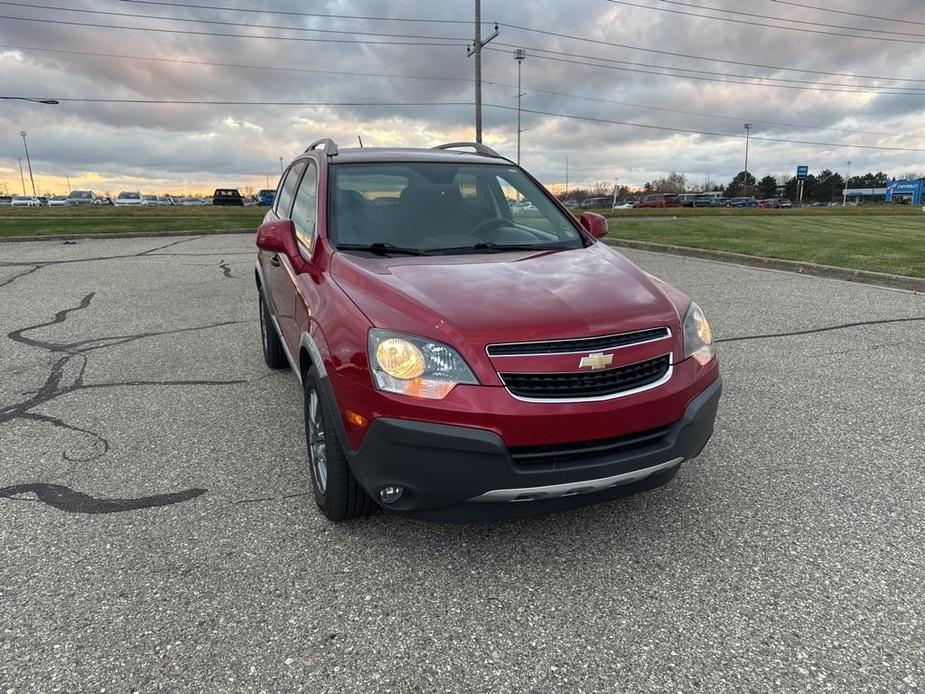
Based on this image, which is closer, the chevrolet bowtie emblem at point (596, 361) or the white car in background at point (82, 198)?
the chevrolet bowtie emblem at point (596, 361)

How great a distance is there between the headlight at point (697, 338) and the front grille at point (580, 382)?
31 centimetres

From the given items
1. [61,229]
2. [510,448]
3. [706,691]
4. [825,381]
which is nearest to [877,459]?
[825,381]

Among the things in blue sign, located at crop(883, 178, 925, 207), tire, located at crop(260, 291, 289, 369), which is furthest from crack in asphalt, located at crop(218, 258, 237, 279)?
blue sign, located at crop(883, 178, 925, 207)

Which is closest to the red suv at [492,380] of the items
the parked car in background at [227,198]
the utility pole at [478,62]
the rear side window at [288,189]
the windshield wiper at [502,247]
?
the windshield wiper at [502,247]

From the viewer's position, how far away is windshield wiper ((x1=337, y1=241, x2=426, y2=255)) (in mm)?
3324

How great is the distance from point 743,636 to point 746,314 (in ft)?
19.2

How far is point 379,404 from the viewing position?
2396mm

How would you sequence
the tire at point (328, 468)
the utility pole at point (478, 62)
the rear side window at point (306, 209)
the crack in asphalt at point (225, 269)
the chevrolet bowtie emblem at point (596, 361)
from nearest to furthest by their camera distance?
the chevrolet bowtie emblem at point (596, 361), the tire at point (328, 468), the rear side window at point (306, 209), the crack in asphalt at point (225, 269), the utility pole at point (478, 62)

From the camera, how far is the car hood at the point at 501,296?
2.48 meters

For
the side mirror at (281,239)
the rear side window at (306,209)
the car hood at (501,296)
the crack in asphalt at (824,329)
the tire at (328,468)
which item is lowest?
the crack in asphalt at (824,329)

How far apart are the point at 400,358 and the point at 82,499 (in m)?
2.01

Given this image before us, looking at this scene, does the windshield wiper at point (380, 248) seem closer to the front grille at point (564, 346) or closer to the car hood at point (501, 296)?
the car hood at point (501, 296)

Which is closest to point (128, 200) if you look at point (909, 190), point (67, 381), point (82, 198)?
point (82, 198)

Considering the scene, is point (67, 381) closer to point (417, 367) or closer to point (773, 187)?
point (417, 367)
